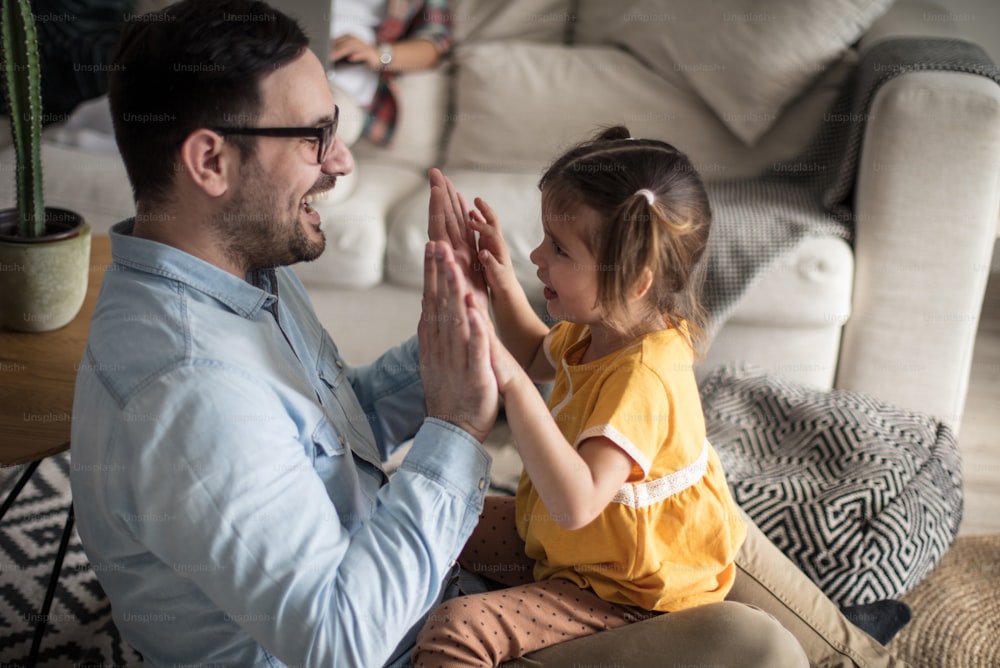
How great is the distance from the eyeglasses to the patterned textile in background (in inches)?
37.5

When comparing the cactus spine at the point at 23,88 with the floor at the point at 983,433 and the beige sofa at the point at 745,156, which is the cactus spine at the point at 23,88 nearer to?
the beige sofa at the point at 745,156

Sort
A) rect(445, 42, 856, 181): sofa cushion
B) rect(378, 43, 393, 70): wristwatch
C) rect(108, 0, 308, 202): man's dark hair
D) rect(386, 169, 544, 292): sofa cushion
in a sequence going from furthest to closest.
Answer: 1. rect(378, 43, 393, 70): wristwatch
2. rect(445, 42, 856, 181): sofa cushion
3. rect(386, 169, 544, 292): sofa cushion
4. rect(108, 0, 308, 202): man's dark hair

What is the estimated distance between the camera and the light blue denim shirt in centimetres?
85

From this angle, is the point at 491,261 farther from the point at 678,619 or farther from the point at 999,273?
the point at 999,273

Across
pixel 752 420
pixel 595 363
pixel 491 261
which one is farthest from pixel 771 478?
pixel 491 261

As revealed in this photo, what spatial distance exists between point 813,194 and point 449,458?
1.75 metres

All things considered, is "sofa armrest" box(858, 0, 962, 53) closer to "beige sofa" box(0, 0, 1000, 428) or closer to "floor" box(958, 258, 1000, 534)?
"beige sofa" box(0, 0, 1000, 428)

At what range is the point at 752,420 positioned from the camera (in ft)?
6.35

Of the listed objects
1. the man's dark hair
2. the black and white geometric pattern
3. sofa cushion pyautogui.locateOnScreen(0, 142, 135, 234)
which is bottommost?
the black and white geometric pattern

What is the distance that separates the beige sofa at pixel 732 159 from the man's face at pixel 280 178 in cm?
118

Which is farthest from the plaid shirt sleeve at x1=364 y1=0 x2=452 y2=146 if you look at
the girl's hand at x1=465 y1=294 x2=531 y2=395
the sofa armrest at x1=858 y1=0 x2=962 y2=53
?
the girl's hand at x1=465 y1=294 x2=531 y2=395

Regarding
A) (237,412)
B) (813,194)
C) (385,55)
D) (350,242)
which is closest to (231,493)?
(237,412)

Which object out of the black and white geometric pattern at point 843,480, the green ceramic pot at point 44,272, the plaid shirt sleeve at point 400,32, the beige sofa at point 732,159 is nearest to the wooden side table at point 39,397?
the green ceramic pot at point 44,272

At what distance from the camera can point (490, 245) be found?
123cm
